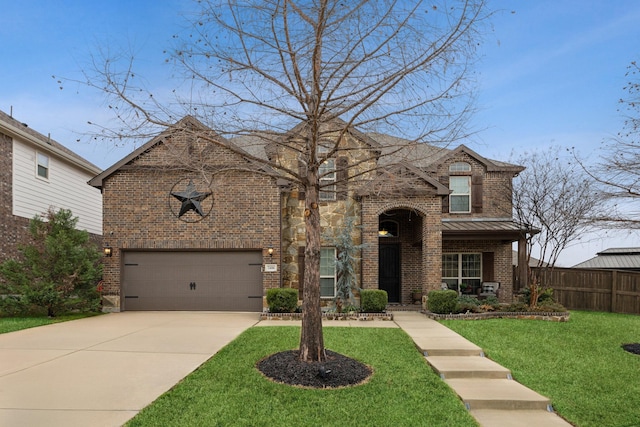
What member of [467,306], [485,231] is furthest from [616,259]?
[467,306]

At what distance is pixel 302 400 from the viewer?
16.2 ft

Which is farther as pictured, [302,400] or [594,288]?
[594,288]

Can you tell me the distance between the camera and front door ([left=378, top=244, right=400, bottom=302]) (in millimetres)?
15055

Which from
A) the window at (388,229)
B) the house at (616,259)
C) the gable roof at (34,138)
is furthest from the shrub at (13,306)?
the house at (616,259)

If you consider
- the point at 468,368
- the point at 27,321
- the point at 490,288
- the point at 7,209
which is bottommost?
the point at 27,321

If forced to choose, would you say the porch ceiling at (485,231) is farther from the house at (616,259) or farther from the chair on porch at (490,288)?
the house at (616,259)

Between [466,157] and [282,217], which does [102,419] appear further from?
[466,157]

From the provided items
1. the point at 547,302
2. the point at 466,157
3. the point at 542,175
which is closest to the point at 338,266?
the point at 547,302

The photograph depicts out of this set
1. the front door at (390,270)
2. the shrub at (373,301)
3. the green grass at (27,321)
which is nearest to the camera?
the green grass at (27,321)

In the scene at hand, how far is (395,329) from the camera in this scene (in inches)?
380

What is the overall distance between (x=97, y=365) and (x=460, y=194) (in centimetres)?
1330

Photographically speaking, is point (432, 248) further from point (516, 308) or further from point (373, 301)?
point (516, 308)

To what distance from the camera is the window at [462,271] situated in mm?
15477

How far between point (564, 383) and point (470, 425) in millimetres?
2461
